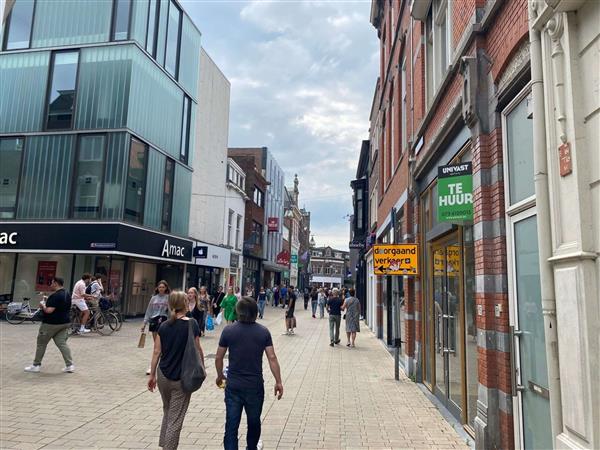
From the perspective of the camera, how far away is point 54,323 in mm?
8641

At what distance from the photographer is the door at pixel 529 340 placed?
409 cm

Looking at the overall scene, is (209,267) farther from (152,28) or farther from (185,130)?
(152,28)

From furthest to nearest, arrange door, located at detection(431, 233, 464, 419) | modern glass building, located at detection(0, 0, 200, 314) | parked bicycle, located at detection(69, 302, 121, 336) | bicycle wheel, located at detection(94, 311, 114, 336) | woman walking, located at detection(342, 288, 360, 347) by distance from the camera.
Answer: modern glass building, located at detection(0, 0, 200, 314) → bicycle wheel, located at detection(94, 311, 114, 336) → woman walking, located at detection(342, 288, 360, 347) → parked bicycle, located at detection(69, 302, 121, 336) → door, located at detection(431, 233, 464, 419)

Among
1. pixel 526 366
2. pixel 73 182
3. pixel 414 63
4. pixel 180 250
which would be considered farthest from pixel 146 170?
pixel 526 366

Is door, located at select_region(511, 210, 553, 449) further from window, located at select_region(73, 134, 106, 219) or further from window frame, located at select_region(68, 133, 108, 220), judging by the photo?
window, located at select_region(73, 134, 106, 219)

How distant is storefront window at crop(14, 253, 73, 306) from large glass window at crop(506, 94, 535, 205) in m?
18.6

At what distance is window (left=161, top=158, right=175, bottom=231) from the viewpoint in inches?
901

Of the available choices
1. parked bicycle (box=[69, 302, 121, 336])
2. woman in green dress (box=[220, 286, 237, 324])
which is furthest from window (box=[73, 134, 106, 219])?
woman in green dress (box=[220, 286, 237, 324])

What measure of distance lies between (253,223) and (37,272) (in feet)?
68.7

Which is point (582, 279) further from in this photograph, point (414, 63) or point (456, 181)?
point (414, 63)

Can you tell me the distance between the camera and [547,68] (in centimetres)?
345

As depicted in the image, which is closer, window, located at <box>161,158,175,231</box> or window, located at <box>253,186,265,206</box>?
window, located at <box>161,158,175,231</box>

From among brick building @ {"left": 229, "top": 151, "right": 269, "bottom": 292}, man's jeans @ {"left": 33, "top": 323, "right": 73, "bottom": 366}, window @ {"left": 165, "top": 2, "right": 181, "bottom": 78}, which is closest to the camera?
man's jeans @ {"left": 33, "top": 323, "right": 73, "bottom": 366}

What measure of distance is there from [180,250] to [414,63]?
54.9ft
